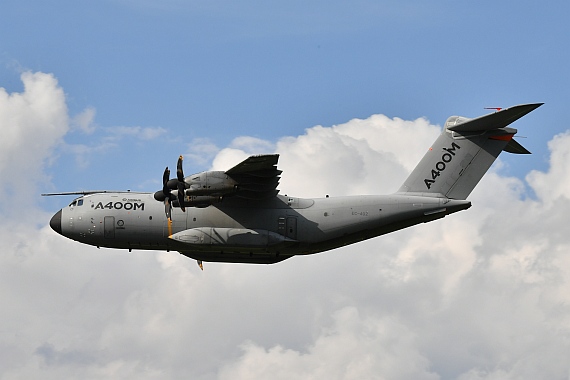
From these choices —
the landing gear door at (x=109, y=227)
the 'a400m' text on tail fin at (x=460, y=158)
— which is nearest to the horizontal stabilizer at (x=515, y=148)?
the 'a400m' text on tail fin at (x=460, y=158)

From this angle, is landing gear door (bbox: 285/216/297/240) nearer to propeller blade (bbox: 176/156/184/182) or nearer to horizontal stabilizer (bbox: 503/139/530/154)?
propeller blade (bbox: 176/156/184/182)

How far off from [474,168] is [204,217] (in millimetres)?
9104

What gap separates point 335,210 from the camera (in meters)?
31.4

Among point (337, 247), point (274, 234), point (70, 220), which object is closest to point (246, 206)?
point (274, 234)

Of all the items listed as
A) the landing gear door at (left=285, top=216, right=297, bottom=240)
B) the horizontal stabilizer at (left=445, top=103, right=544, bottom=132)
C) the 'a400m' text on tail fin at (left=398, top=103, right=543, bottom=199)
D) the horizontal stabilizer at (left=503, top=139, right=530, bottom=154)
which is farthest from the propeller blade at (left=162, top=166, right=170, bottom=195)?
the horizontal stabilizer at (left=503, top=139, right=530, bottom=154)

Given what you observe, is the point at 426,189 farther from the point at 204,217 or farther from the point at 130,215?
the point at 130,215

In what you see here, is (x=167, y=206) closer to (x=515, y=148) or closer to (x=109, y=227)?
(x=109, y=227)

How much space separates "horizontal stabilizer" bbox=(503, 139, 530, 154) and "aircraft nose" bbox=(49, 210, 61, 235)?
15.1 meters

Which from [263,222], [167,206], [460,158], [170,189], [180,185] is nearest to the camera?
[180,185]

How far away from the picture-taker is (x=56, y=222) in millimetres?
32312

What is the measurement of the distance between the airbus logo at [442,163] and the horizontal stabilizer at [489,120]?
2.15 feet

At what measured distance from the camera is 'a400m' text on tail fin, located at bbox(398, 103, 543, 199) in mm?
32094

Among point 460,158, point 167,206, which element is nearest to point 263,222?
point 167,206

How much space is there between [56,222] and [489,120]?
14688 mm
